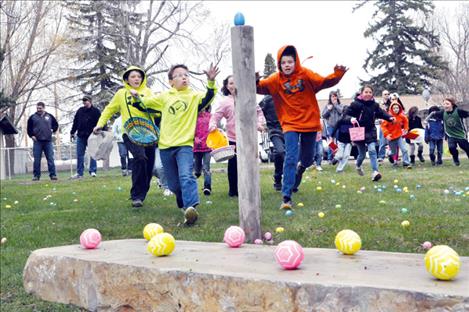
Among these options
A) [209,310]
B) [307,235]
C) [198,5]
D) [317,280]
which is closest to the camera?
[317,280]

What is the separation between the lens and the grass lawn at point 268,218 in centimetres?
507

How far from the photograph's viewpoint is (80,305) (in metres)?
4.15

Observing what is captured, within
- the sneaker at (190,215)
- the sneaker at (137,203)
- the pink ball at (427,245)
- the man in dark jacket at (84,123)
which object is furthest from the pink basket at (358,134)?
the man in dark jacket at (84,123)

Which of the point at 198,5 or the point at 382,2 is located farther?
the point at 382,2

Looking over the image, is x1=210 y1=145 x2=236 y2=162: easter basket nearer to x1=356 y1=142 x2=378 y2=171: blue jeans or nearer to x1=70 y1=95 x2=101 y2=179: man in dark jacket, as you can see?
x1=356 y1=142 x2=378 y2=171: blue jeans

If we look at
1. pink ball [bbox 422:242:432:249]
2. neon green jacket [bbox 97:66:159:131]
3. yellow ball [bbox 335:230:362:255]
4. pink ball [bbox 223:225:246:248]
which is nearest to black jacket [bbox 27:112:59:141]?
neon green jacket [bbox 97:66:159:131]

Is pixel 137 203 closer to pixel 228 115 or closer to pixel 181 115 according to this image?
pixel 181 115

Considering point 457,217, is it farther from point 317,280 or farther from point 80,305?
point 80,305

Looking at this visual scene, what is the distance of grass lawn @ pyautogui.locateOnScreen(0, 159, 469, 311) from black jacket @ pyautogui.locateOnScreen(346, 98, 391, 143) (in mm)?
1293

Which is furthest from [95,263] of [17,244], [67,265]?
[17,244]

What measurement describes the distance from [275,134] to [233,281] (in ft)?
17.7

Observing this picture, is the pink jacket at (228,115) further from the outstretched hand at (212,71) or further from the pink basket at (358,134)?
the pink basket at (358,134)

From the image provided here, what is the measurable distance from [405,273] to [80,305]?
7.88 ft

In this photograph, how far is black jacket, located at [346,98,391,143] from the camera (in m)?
10.9
